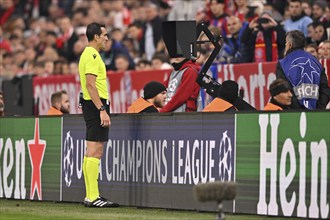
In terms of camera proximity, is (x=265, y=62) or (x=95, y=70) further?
(x=265, y=62)

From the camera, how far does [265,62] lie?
19.1m

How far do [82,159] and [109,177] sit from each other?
641 mm

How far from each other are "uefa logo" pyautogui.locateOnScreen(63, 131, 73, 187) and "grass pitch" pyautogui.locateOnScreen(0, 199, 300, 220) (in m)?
0.55

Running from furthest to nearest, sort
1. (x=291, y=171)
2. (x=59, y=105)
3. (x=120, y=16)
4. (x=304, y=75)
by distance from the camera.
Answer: (x=120, y=16) → (x=59, y=105) → (x=304, y=75) → (x=291, y=171)

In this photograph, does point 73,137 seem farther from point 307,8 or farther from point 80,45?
point 80,45

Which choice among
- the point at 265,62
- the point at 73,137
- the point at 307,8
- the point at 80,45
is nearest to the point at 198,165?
the point at 73,137

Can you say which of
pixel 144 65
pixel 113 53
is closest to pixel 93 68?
pixel 144 65

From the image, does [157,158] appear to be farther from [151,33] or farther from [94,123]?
[151,33]

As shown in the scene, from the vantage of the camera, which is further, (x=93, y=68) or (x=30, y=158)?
(x=30, y=158)

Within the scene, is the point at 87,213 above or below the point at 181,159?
below

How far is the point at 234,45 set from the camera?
20.8m

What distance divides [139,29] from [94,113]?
10.6 meters

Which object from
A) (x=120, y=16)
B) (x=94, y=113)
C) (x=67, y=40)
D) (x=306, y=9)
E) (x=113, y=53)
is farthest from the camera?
(x=120, y=16)

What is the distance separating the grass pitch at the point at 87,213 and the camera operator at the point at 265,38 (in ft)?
17.3
